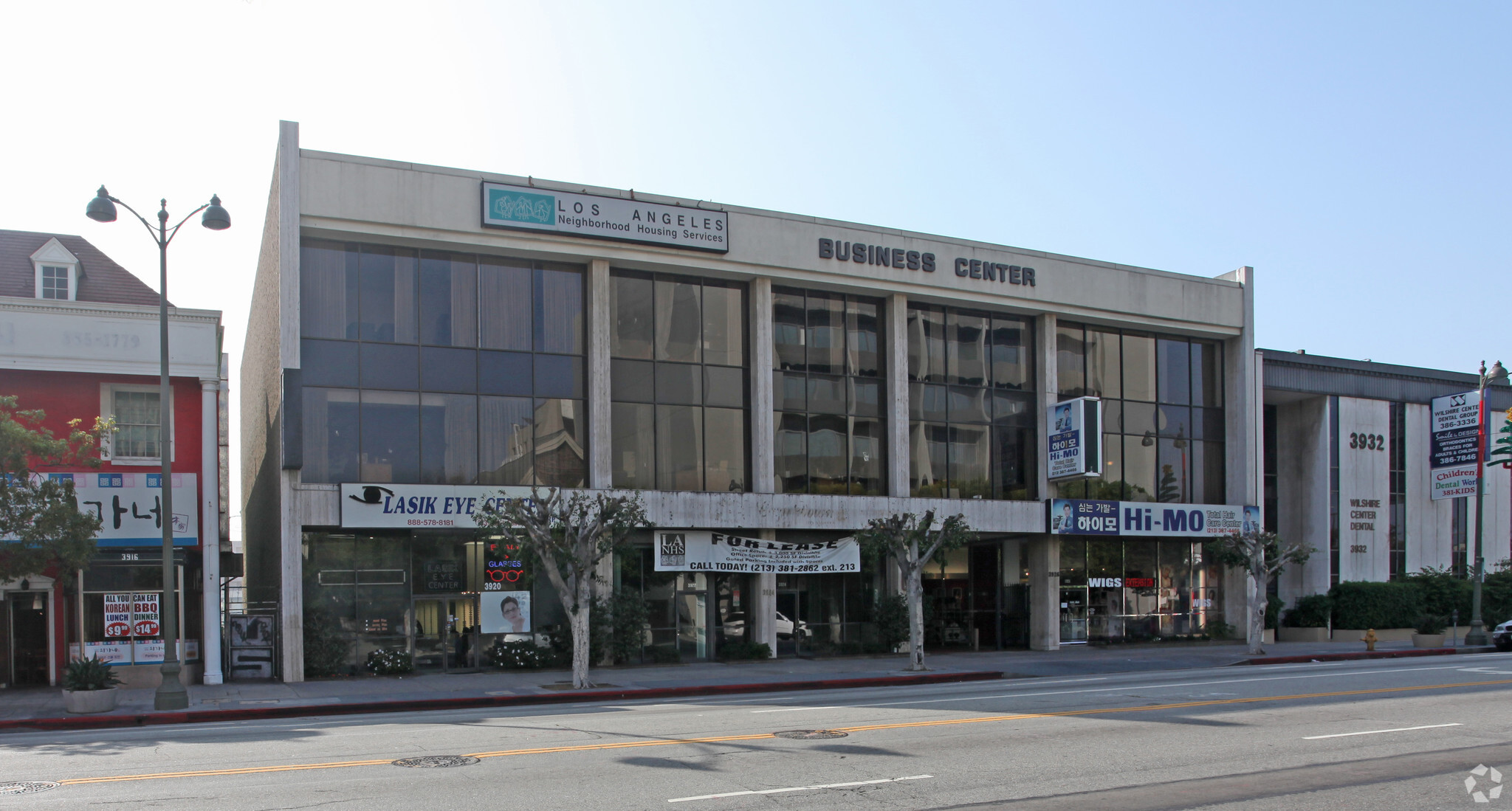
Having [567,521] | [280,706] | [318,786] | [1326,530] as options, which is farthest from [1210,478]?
[318,786]

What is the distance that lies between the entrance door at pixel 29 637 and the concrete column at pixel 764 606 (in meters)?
16.9

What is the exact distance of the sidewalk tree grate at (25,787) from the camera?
35.6ft

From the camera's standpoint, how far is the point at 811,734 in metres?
14.2

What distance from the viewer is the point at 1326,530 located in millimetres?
42094

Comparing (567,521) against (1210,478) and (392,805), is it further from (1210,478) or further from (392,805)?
(1210,478)

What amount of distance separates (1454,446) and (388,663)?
39.3 meters

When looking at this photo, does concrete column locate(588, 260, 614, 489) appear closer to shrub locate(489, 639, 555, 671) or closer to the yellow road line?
shrub locate(489, 639, 555, 671)

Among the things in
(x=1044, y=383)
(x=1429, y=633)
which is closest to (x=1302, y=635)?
(x=1429, y=633)

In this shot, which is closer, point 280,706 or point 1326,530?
point 280,706

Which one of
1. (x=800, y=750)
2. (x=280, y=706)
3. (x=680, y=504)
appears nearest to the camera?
(x=800, y=750)

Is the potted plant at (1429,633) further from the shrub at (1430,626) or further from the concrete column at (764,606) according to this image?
the concrete column at (764,606)

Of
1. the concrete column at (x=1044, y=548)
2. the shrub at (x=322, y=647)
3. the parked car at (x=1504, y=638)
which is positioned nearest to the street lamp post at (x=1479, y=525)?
the parked car at (x=1504, y=638)

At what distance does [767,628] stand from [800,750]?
18.4 meters

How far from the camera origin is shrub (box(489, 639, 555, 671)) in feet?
91.1
